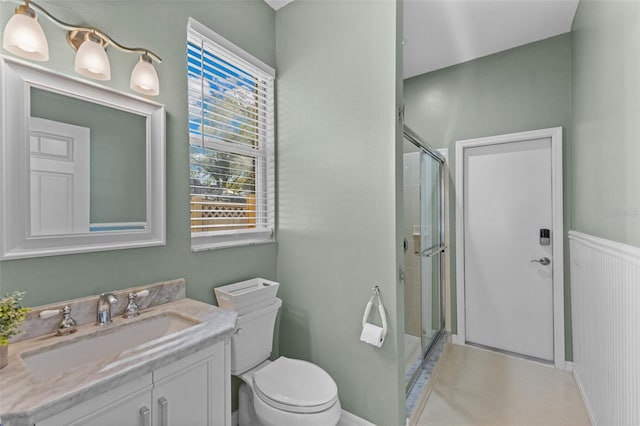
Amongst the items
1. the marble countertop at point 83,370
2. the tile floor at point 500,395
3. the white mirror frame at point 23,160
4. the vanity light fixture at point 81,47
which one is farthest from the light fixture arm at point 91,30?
the tile floor at point 500,395

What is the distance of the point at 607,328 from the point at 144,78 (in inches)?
102

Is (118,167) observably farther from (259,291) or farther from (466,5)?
(466,5)

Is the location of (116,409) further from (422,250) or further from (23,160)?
(422,250)

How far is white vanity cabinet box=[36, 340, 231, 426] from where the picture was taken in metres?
0.85

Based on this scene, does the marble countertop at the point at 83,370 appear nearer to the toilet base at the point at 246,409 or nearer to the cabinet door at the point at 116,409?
the cabinet door at the point at 116,409

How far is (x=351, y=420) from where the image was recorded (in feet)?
5.74

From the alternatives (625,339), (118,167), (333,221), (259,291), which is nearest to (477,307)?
(625,339)

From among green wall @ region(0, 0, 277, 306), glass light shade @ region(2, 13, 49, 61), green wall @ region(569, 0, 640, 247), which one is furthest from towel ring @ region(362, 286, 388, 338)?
glass light shade @ region(2, 13, 49, 61)

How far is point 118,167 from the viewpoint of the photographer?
4.39 ft

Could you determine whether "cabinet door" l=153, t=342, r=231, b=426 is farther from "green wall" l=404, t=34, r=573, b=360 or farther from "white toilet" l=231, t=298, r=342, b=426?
"green wall" l=404, t=34, r=573, b=360

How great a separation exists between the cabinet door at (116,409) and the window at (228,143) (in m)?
0.79

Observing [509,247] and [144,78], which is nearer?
[144,78]

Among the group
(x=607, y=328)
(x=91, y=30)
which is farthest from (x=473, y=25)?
(x=91, y=30)

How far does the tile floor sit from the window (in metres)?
1.69
